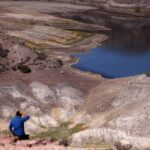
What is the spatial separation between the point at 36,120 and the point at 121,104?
9.51 meters

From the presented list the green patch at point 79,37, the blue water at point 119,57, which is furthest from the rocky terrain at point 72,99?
the green patch at point 79,37

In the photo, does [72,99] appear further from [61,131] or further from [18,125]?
[18,125]

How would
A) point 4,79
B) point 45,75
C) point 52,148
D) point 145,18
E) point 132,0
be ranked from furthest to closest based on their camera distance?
point 132,0, point 145,18, point 45,75, point 4,79, point 52,148

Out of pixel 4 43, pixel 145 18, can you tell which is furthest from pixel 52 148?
pixel 145 18

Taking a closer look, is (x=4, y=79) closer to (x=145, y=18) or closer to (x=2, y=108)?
(x=2, y=108)

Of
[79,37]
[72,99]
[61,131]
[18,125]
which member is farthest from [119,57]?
[18,125]

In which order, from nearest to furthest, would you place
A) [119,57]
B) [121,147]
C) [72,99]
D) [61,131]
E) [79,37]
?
[121,147] → [61,131] → [72,99] → [119,57] → [79,37]

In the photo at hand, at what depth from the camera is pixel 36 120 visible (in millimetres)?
54812

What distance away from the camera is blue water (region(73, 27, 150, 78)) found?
93831mm

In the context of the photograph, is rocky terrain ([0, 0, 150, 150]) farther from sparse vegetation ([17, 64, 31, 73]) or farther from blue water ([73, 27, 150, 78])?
blue water ([73, 27, 150, 78])

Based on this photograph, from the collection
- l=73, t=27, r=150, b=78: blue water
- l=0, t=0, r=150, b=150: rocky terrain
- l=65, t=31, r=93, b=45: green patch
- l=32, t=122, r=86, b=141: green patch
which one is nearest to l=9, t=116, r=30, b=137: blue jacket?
l=0, t=0, r=150, b=150: rocky terrain

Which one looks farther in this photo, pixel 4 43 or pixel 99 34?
pixel 99 34

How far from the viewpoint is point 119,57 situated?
108438 mm

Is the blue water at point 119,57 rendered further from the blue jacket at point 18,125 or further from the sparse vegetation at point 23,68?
the blue jacket at point 18,125
